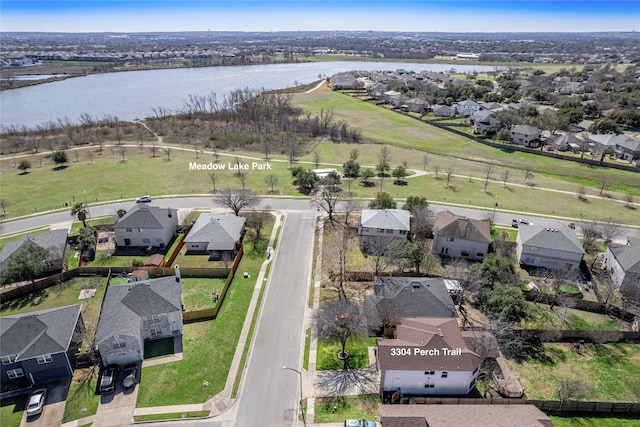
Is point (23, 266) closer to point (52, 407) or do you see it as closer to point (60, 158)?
point (52, 407)

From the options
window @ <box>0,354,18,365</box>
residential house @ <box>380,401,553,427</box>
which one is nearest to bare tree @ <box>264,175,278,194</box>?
window @ <box>0,354,18,365</box>

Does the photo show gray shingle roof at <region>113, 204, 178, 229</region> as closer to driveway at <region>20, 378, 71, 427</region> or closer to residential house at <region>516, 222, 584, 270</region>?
driveway at <region>20, 378, 71, 427</region>

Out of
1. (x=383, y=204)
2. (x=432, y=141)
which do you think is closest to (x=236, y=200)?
(x=383, y=204)

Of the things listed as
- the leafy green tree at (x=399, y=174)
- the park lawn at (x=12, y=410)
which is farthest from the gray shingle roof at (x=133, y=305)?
the leafy green tree at (x=399, y=174)

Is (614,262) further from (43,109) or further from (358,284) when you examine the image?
(43,109)

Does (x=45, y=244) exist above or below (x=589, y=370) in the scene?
above

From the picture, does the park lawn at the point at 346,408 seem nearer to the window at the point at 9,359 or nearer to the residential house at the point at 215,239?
the window at the point at 9,359
